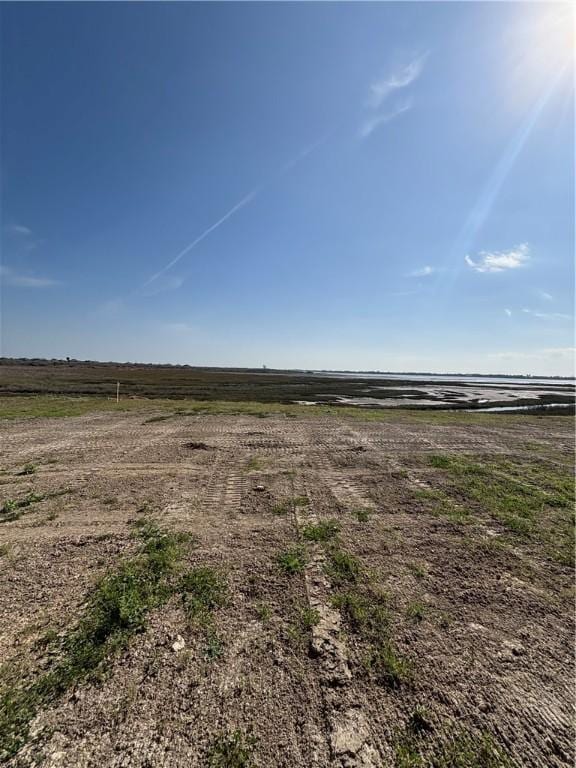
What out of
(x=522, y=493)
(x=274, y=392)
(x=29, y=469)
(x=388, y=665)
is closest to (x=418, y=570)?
(x=388, y=665)

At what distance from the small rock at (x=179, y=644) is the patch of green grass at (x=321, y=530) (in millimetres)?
2845

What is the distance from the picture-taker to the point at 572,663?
3852mm

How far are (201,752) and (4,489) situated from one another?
8259 millimetres

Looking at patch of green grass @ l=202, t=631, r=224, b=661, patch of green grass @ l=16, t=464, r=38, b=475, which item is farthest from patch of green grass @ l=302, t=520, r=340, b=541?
patch of green grass @ l=16, t=464, r=38, b=475

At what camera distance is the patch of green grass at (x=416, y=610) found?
4.37 meters

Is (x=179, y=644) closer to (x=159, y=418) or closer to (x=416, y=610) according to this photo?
(x=416, y=610)

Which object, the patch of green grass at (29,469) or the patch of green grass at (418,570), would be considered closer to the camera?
the patch of green grass at (418,570)

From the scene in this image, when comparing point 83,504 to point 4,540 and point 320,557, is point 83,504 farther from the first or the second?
point 320,557

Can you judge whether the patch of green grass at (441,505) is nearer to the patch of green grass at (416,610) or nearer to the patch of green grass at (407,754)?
the patch of green grass at (416,610)

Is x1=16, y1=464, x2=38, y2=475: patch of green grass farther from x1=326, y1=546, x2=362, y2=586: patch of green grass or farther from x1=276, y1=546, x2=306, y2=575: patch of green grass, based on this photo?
x1=326, y1=546, x2=362, y2=586: patch of green grass

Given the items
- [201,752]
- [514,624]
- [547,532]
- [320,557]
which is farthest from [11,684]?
[547,532]

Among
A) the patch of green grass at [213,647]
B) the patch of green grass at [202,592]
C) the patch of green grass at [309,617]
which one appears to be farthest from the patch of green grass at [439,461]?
the patch of green grass at [213,647]

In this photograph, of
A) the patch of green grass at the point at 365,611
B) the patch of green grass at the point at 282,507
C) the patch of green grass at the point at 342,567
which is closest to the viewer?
the patch of green grass at the point at 365,611

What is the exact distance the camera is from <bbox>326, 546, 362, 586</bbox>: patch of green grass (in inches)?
201
